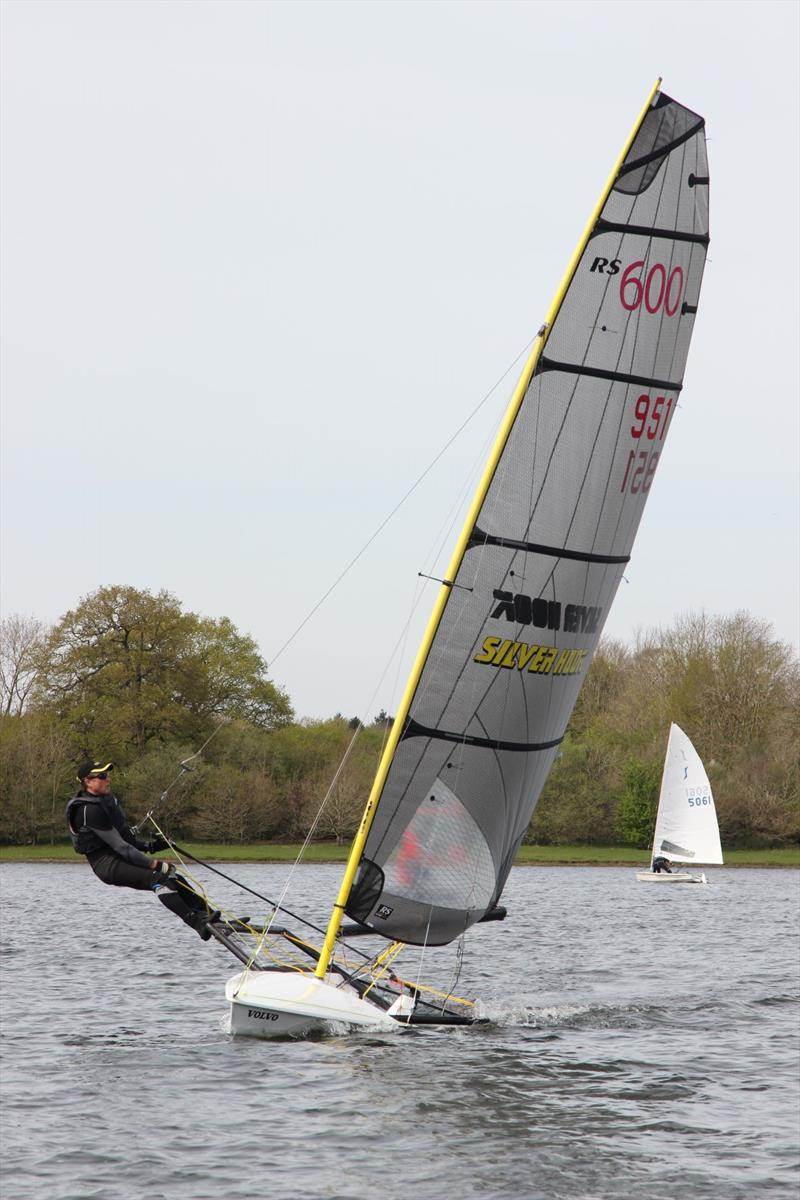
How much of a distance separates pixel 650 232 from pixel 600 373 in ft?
5.19

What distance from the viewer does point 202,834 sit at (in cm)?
6581

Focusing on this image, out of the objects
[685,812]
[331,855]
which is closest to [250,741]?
[331,855]

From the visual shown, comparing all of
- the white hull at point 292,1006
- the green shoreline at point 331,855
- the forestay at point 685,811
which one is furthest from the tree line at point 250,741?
the white hull at point 292,1006

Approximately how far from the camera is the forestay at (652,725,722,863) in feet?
180

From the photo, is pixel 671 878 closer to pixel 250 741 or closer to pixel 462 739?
pixel 250 741

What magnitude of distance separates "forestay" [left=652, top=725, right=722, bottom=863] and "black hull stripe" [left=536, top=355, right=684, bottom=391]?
39.7m

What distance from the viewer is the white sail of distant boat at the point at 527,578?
49.8 feet

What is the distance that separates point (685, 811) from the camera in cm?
5566

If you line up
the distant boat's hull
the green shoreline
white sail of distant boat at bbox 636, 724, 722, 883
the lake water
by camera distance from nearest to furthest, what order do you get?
the lake water < the distant boat's hull < white sail of distant boat at bbox 636, 724, 722, 883 < the green shoreline

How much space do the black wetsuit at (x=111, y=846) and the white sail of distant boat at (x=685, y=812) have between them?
4086cm

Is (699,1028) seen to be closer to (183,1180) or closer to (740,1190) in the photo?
(740,1190)

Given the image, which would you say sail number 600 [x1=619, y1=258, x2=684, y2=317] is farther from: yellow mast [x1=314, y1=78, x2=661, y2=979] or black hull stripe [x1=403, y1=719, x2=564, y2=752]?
black hull stripe [x1=403, y1=719, x2=564, y2=752]

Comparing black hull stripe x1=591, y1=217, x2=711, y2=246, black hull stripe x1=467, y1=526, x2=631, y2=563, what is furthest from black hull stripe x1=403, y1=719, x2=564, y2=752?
black hull stripe x1=591, y1=217, x2=711, y2=246

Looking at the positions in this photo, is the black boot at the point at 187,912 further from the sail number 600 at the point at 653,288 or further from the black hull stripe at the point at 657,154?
the black hull stripe at the point at 657,154
